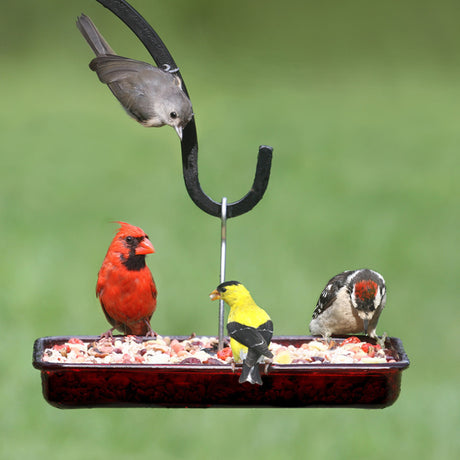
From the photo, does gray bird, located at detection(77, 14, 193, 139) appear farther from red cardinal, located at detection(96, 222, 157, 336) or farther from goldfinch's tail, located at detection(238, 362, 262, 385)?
goldfinch's tail, located at detection(238, 362, 262, 385)

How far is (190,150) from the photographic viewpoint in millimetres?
2146

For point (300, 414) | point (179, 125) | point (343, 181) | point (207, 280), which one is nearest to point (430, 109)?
point (343, 181)

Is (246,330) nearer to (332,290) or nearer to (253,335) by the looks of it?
(253,335)

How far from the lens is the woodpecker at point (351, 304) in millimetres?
2557

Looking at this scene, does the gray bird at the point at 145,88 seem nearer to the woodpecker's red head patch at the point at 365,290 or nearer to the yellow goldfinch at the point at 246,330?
the yellow goldfinch at the point at 246,330

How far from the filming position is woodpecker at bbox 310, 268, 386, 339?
2.56m

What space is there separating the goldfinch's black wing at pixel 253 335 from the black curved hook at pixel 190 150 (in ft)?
0.88

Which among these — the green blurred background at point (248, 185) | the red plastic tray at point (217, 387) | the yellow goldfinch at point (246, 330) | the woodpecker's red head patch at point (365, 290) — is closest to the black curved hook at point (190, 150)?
the yellow goldfinch at point (246, 330)

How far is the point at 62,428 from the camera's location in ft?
15.1

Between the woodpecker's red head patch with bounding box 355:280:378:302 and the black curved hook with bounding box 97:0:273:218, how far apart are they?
582mm

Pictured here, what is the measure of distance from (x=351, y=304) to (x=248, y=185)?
3.97m

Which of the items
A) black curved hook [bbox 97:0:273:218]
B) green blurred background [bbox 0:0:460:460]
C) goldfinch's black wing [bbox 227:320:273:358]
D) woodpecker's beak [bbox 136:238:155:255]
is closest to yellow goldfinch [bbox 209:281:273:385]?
goldfinch's black wing [bbox 227:320:273:358]

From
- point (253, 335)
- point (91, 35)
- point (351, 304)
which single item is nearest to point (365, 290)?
point (351, 304)

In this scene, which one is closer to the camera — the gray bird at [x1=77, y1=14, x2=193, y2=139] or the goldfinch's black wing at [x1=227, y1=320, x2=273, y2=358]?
the goldfinch's black wing at [x1=227, y1=320, x2=273, y2=358]
